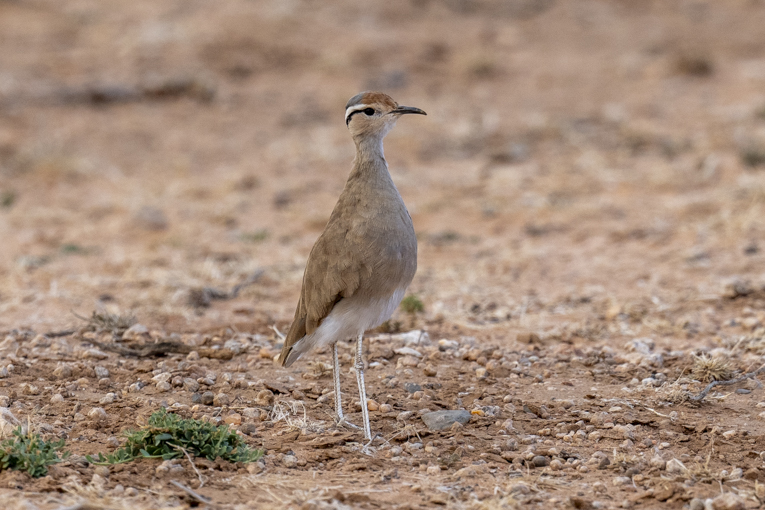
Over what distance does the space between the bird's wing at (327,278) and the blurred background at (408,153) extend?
1.59 meters

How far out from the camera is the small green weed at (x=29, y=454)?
3508 mm

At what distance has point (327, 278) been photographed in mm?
4297

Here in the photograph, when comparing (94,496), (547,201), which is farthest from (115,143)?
(94,496)

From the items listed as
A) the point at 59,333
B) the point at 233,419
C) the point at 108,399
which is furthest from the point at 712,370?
the point at 59,333

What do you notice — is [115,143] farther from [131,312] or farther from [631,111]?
[631,111]

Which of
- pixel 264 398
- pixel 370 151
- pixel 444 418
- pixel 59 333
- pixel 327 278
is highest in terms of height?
pixel 370 151

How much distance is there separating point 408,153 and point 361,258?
25.6 ft

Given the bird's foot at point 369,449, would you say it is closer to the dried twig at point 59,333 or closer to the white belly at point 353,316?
the white belly at point 353,316

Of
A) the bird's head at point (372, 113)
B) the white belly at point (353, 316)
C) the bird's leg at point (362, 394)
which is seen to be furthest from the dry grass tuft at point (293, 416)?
the bird's head at point (372, 113)

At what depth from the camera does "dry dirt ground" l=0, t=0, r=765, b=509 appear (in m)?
3.90

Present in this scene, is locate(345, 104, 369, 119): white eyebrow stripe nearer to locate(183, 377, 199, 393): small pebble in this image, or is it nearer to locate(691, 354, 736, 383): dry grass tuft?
locate(183, 377, 199, 393): small pebble

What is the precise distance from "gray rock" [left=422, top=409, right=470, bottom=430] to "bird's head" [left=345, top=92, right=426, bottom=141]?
1.48 metres

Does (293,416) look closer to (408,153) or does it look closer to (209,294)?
(209,294)

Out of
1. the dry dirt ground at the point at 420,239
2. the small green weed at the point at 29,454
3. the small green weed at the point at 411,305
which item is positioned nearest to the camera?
the small green weed at the point at 29,454
